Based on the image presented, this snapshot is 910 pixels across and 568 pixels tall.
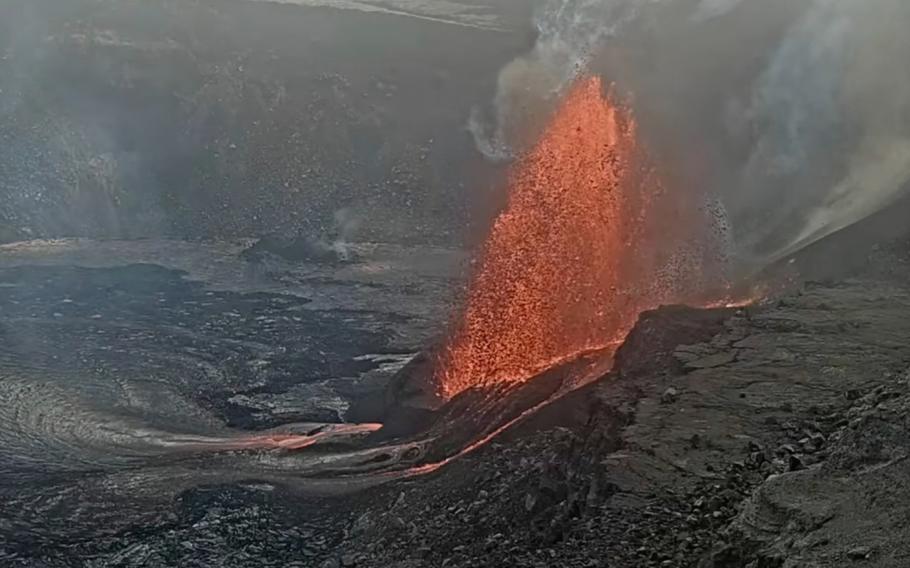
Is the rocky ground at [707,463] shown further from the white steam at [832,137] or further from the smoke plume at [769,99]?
the smoke plume at [769,99]

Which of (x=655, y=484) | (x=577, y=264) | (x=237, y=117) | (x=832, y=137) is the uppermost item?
(x=237, y=117)

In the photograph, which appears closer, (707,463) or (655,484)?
(655,484)

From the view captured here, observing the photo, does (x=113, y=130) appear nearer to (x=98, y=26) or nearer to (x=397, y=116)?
(x=98, y=26)

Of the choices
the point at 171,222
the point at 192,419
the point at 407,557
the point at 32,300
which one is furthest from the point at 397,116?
the point at 407,557

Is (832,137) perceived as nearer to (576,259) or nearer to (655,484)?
(576,259)

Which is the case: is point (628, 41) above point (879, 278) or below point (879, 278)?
above

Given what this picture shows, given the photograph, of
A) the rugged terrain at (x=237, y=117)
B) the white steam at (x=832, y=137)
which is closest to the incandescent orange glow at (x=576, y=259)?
the white steam at (x=832, y=137)

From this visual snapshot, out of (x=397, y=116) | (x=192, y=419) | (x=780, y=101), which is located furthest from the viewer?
(x=397, y=116)

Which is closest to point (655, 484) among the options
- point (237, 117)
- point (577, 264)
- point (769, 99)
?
point (577, 264)
